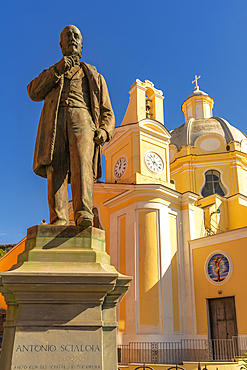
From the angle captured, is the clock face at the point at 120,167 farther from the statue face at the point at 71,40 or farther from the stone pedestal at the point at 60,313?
the stone pedestal at the point at 60,313

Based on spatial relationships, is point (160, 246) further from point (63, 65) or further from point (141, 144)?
point (63, 65)

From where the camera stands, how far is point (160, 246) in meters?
18.0

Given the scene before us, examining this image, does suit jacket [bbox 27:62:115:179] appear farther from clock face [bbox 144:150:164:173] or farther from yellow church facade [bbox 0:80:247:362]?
clock face [bbox 144:150:164:173]

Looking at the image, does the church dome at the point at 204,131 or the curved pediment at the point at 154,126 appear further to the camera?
the church dome at the point at 204,131

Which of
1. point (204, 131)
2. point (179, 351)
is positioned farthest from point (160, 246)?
point (204, 131)

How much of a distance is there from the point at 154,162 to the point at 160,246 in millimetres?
5117

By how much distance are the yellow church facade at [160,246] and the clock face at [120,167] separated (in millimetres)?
56

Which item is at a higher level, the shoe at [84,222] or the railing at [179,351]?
the shoe at [84,222]

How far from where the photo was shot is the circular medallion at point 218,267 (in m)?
17.0

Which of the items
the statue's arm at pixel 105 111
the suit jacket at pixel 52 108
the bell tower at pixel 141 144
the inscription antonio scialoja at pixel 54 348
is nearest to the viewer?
the inscription antonio scialoja at pixel 54 348

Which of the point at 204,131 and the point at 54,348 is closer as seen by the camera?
the point at 54,348

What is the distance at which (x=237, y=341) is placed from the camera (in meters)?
15.8

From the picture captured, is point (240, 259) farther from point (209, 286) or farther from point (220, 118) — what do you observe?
point (220, 118)

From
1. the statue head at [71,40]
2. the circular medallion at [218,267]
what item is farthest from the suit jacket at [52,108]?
the circular medallion at [218,267]
